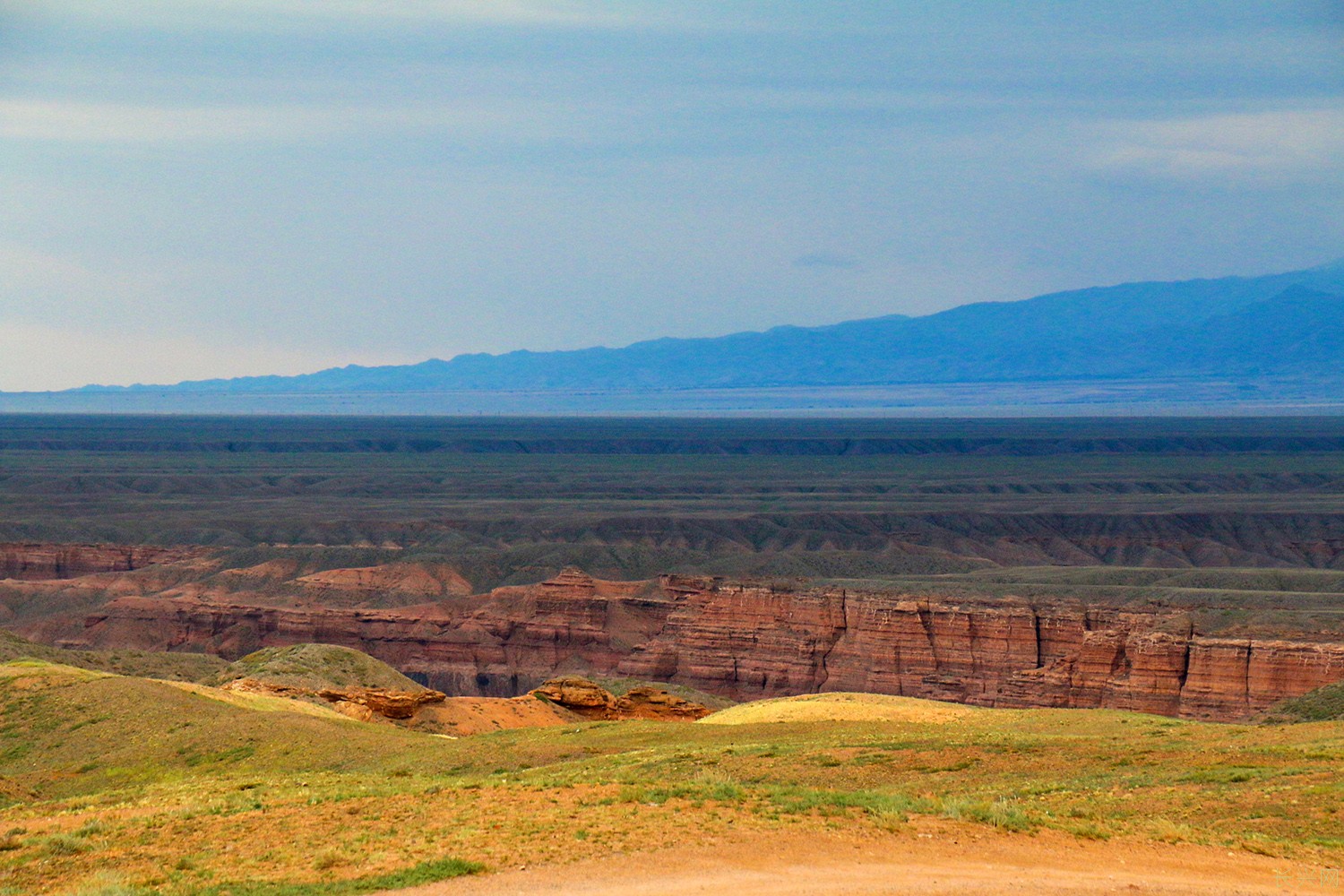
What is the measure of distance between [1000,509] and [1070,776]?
131603mm

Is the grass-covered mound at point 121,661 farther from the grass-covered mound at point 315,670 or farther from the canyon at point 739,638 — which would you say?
the canyon at point 739,638

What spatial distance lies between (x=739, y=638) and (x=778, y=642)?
100 inches

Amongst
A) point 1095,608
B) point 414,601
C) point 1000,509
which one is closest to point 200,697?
point 1095,608

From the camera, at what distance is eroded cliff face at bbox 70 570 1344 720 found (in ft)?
201

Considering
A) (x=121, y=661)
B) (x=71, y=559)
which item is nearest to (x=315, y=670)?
(x=121, y=661)

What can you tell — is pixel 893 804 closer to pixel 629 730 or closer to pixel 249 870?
pixel 249 870

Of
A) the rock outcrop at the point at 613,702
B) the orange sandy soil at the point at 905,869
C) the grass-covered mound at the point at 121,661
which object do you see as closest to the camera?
the orange sandy soil at the point at 905,869

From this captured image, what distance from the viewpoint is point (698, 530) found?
145 m

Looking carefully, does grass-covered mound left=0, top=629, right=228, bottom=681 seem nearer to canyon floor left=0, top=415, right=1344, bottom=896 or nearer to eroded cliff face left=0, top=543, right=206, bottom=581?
canyon floor left=0, top=415, right=1344, bottom=896

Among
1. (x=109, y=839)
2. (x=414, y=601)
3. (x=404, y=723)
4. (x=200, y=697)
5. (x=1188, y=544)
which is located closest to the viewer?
(x=109, y=839)

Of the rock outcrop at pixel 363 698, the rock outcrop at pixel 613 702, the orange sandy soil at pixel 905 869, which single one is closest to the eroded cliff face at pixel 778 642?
the rock outcrop at pixel 613 702

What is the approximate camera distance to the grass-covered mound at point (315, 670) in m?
58.9

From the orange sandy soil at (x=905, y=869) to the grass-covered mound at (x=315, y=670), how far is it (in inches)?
1508

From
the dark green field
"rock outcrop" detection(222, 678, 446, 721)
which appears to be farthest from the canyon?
"rock outcrop" detection(222, 678, 446, 721)
